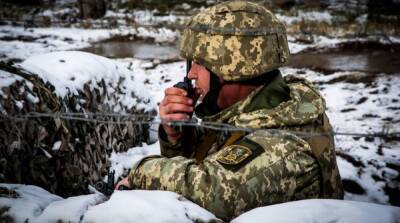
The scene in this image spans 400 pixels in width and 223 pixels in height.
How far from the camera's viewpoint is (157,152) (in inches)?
191

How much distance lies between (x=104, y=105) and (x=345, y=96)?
4432mm

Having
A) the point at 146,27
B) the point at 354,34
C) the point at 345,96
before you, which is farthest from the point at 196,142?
the point at 146,27

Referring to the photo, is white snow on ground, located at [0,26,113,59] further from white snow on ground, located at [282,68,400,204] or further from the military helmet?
the military helmet

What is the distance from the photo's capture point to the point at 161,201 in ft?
5.59

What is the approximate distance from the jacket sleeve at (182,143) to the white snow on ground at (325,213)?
1184mm

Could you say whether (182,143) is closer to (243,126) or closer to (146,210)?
(243,126)

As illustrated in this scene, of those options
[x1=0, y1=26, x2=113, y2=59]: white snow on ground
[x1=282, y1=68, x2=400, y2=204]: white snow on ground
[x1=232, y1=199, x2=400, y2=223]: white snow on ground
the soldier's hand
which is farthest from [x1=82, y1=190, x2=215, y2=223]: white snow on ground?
[x1=0, y1=26, x2=113, y2=59]: white snow on ground

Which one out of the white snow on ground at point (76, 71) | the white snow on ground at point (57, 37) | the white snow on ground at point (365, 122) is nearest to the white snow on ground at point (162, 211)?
the white snow on ground at point (365, 122)

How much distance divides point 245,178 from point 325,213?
1.33ft

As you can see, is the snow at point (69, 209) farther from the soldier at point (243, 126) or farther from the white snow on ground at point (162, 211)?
the soldier at point (243, 126)

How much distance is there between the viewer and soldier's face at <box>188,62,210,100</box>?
2508 millimetres

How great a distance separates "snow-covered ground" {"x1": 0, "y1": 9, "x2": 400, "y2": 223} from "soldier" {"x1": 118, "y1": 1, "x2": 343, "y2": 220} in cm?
17

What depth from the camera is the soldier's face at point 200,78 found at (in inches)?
98.7

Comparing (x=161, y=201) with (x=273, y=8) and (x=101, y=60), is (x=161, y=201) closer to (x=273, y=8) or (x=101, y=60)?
(x=101, y=60)
